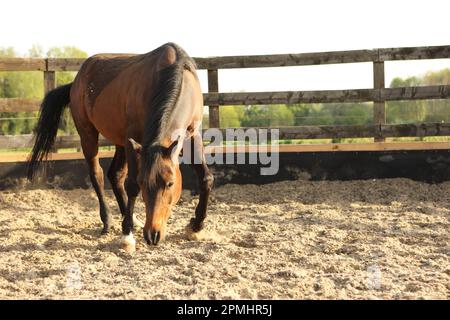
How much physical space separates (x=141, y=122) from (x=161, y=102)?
60cm

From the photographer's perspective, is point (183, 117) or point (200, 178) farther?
point (200, 178)

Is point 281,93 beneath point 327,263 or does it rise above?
above

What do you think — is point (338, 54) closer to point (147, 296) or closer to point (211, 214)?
point (211, 214)

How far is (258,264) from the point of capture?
3.81 m

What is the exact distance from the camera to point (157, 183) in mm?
3734

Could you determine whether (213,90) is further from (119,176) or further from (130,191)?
(130,191)

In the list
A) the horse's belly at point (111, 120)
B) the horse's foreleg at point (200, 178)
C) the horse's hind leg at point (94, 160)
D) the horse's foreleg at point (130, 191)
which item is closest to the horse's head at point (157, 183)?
the horse's foreleg at point (130, 191)

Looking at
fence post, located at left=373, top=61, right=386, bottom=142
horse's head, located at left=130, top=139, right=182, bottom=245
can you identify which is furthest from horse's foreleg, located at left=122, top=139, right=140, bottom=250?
fence post, located at left=373, top=61, right=386, bottom=142

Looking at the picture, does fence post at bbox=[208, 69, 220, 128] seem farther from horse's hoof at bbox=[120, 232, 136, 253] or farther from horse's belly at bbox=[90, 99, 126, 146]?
horse's hoof at bbox=[120, 232, 136, 253]

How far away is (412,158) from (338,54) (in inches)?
65.5

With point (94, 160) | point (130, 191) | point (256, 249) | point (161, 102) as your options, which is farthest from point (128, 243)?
point (94, 160)

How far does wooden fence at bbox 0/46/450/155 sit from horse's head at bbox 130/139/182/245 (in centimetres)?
372

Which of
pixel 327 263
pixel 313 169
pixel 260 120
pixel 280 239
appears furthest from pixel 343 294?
pixel 260 120
